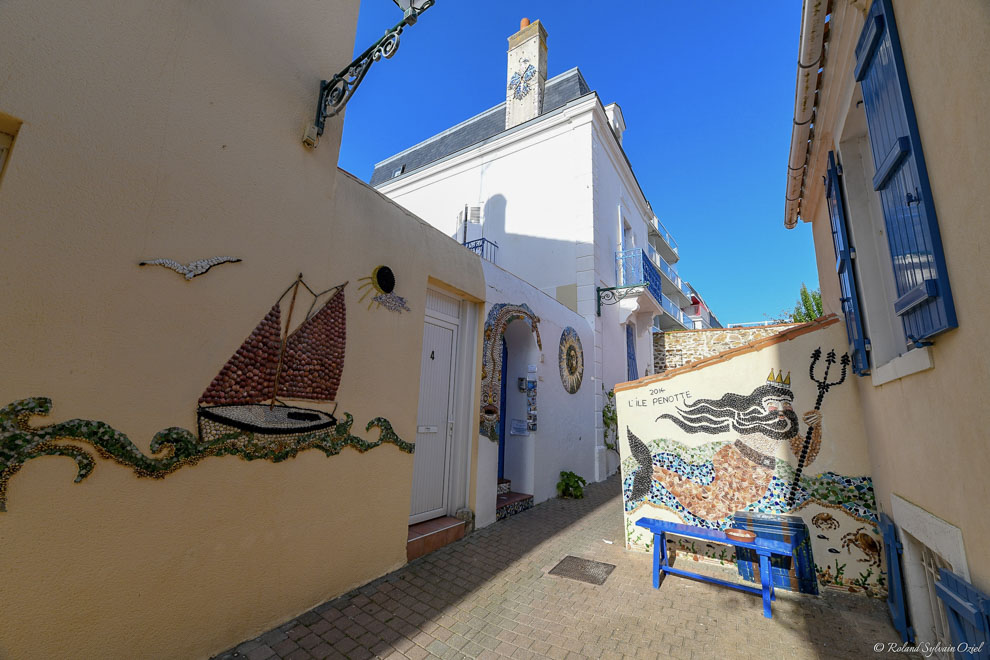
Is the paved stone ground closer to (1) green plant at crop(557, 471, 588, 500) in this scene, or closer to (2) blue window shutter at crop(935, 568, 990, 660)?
(2) blue window shutter at crop(935, 568, 990, 660)

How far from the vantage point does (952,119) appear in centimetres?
152

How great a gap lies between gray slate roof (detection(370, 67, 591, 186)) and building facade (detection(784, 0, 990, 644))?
7.69m

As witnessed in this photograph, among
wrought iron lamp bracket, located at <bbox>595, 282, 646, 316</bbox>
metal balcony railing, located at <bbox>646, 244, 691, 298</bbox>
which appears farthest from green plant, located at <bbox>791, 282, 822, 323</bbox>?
wrought iron lamp bracket, located at <bbox>595, 282, 646, 316</bbox>

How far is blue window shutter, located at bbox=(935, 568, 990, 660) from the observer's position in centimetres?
149

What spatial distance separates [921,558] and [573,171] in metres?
8.31

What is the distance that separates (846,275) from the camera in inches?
124

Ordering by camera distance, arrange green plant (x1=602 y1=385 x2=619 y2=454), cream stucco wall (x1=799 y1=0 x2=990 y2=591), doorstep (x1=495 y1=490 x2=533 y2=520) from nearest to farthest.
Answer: cream stucco wall (x1=799 y1=0 x2=990 y2=591) → doorstep (x1=495 y1=490 x2=533 y2=520) → green plant (x1=602 y1=385 x2=619 y2=454)

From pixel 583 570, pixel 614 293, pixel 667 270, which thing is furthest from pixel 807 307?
pixel 583 570

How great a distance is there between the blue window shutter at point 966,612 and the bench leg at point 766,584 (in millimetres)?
1460

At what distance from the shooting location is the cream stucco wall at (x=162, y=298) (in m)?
1.96

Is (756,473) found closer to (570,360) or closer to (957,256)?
(957,256)

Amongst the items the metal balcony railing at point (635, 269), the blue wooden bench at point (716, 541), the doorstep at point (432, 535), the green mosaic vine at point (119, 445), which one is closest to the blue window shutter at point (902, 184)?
the blue wooden bench at point (716, 541)

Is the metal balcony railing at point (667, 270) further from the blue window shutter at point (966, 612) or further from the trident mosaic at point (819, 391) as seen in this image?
the blue window shutter at point (966, 612)

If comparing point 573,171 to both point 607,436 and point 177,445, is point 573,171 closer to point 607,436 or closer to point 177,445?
point 607,436
